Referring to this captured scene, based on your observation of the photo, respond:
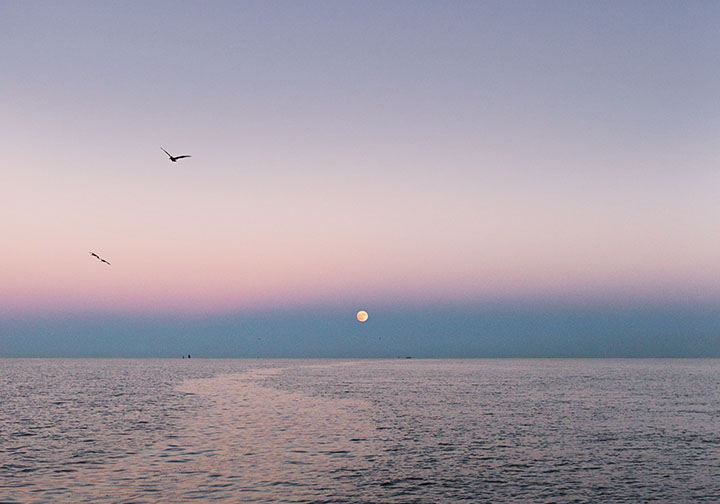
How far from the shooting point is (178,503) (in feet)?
95.4

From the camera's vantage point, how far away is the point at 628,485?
33.8 m

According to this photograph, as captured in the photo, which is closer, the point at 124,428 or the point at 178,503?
the point at 178,503

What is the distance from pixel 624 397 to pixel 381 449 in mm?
67757

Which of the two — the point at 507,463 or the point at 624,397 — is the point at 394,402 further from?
the point at 507,463

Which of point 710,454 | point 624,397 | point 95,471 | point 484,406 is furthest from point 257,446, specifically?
point 624,397

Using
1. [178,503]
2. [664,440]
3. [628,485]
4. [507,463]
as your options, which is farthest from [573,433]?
[178,503]

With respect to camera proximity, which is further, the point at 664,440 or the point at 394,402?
the point at 394,402

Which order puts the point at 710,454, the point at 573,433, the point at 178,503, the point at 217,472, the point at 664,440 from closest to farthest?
the point at 178,503 < the point at 217,472 < the point at 710,454 < the point at 664,440 < the point at 573,433

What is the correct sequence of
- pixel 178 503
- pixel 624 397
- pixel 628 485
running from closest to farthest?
pixel 178 503, pixel 628 485, pixel 624 397

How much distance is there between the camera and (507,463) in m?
40.0

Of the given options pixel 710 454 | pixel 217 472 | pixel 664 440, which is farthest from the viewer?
pixel 664 440

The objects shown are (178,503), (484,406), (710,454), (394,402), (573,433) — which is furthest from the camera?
(394,402)

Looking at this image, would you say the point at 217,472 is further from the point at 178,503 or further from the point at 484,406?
the point at 484,406

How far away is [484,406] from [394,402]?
13.0 m
